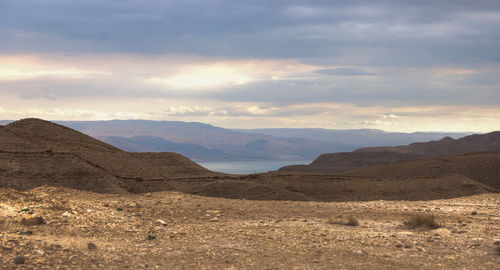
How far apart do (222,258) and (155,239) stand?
281 cm

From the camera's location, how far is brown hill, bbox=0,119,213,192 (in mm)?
30938

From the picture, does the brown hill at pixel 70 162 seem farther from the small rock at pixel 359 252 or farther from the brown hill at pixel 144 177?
the small rock at pixel 359 252

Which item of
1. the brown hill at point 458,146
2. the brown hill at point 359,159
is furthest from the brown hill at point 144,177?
the brown hill at point 458,146

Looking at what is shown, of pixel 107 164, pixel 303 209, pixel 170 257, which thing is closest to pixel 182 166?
pixel 107 164

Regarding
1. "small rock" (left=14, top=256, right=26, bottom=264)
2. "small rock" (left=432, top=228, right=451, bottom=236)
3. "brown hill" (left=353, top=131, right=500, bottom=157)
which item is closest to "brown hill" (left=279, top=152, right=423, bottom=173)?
"brown hill" (left=353, top=131, right=500, bottom=157)

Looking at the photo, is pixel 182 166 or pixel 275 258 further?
pixel 182 166

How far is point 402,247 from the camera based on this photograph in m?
12.0

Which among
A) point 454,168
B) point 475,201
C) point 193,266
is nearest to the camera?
point 193,266

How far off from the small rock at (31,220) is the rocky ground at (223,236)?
29 mm

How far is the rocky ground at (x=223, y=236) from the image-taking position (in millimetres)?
10477

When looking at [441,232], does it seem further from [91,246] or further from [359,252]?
[91,246]

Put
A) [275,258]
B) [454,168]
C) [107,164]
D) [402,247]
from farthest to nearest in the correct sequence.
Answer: [454,168]
[107,164]
[402,247]
[275,258]

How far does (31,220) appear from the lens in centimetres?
1322

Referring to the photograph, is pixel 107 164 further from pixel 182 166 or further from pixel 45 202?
pixel 45 202
